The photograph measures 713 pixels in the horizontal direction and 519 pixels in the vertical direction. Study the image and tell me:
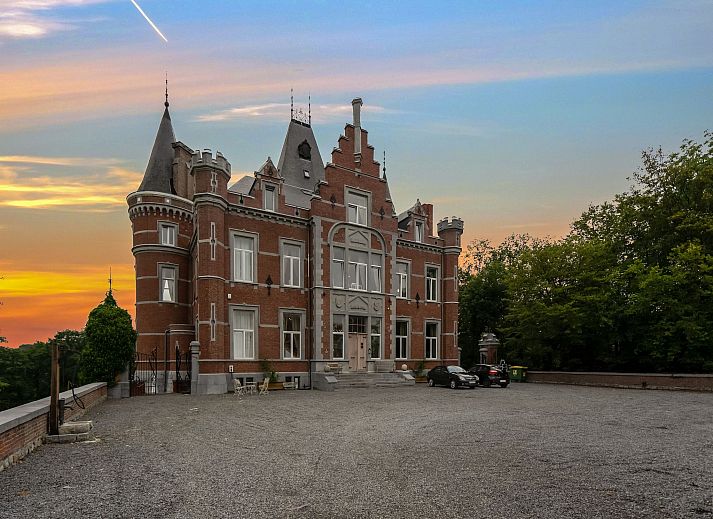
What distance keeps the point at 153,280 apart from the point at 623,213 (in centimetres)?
3174

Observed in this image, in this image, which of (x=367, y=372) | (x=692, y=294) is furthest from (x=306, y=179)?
(x=692, y=294)

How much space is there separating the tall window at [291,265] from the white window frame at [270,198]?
2.16 metres

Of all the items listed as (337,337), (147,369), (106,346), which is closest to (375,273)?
(337,337)

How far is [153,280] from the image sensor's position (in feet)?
100

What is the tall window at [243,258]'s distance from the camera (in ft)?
89.9

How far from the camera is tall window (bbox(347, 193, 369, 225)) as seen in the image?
3175 cm

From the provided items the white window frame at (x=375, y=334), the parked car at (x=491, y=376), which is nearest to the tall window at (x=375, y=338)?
the white window frame at (x=375, y=334)

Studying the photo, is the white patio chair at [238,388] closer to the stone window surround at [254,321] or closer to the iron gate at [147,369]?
the stone window surround at [254,321]

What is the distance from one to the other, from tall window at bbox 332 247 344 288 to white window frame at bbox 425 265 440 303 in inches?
306

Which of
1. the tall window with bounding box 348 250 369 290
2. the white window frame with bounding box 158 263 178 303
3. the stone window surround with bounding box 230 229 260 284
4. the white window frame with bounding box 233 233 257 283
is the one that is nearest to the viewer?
the stone window surround with bounding box 230 229 260 284

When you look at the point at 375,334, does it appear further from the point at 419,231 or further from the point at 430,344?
the point at 419,231

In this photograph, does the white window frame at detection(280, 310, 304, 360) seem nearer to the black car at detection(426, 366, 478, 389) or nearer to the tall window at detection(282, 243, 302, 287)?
the tall window at detection(282, 243, 302, 287)

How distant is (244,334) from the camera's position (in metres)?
27.3

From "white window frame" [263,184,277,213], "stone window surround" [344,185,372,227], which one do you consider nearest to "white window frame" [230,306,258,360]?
"white window frame" [263,184,277,213]
